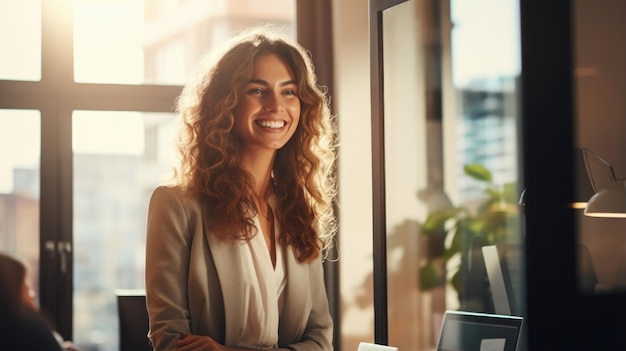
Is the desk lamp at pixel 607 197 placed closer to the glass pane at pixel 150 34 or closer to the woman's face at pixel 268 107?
the woman's face at pixel 268 107

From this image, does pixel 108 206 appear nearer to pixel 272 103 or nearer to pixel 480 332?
pixel 480 332

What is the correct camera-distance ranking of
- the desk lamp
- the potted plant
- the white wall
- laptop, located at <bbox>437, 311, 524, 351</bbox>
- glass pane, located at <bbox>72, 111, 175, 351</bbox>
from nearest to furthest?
the desk lamp
laptop, located at <bbox>437, 311, 524, 351</bbox>
the potted plant
glass pane, located at <bbox>72, 111, 175, 351</bbox>
the white wall

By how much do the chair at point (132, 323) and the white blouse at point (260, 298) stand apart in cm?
182

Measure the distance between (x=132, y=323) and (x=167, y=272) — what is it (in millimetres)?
1870

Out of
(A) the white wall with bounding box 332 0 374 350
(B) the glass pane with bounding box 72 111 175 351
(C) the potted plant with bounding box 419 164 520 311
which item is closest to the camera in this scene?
(C) the potted plant with bounding box 419 164 520 311

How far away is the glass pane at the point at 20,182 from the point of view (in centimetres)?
469

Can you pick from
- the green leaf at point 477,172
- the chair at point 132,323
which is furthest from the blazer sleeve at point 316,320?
the chair at point 132,323

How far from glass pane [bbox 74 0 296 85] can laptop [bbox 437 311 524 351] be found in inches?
101

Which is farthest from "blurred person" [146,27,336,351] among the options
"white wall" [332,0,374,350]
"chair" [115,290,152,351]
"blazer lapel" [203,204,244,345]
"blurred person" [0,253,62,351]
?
"white wall" [332,0,374,350]

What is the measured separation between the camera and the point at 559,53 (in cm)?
183

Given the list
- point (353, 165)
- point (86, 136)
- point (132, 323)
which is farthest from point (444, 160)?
point (86, 136)

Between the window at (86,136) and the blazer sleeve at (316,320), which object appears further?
the window at (86,136)

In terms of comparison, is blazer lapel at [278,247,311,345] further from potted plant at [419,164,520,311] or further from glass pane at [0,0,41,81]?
glass pane at [0,0,41,81]

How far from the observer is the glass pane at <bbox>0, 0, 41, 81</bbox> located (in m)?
4.71
